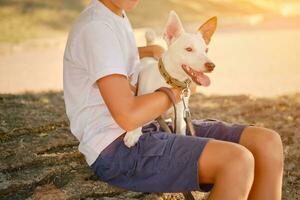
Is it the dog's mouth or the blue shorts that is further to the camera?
the dog's mouth

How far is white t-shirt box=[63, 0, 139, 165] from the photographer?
196 cm

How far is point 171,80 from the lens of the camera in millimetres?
2312

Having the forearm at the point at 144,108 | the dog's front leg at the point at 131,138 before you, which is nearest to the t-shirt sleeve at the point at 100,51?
the forearm at the point at 144,108

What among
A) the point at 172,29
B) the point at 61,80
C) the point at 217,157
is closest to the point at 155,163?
the point at 217,157

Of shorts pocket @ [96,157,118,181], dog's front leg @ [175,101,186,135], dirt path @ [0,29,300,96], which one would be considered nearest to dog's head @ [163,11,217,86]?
dog's front leg @ [175,101,186,135]

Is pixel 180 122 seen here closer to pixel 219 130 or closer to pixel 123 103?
pixel 219 130

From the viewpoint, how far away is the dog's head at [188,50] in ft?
7.59

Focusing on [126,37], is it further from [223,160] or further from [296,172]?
[296,172]

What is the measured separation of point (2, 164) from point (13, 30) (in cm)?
937

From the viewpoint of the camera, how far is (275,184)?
2.05 metres

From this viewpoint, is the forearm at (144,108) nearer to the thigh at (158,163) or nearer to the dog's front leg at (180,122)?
the thigh at (158,163)

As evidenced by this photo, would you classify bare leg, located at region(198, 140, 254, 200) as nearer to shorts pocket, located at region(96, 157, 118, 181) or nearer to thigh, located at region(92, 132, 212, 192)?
thigh, located at region(92, 132, 212, 192)

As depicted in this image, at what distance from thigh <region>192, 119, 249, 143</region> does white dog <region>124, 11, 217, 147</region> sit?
149 mm

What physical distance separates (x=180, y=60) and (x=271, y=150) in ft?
1.92
